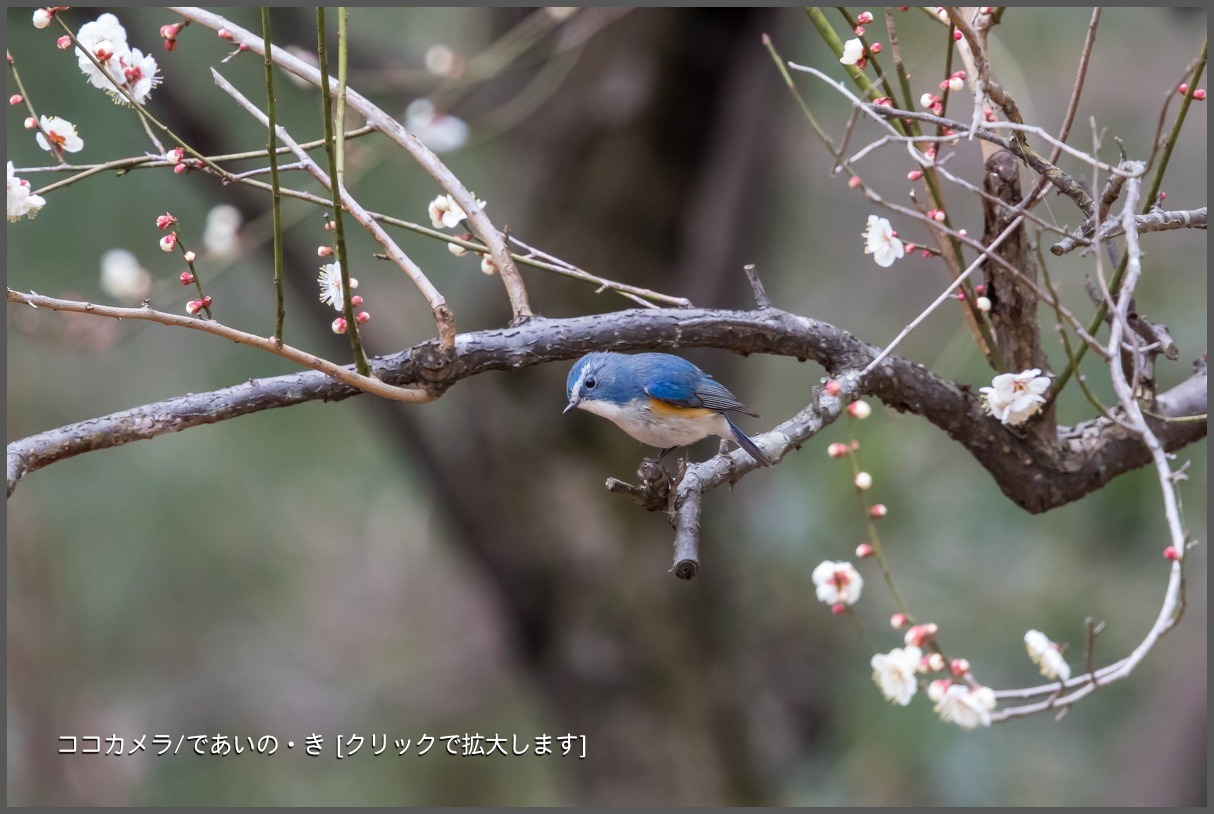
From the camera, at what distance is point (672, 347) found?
6.43 ft

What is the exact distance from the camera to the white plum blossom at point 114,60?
74.3 inches

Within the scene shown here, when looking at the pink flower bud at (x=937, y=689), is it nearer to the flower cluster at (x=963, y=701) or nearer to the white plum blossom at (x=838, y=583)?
the flower cluster at (x=963, y=701)

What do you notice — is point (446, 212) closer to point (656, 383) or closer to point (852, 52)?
point (656, 383)

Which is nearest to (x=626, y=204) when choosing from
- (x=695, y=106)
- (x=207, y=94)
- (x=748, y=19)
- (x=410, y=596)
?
(x=695, y=106)

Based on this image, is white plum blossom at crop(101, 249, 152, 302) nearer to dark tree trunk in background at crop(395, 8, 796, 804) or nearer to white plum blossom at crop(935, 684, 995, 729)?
dark tree trunk in background at crop(395, 8, 796, 804)

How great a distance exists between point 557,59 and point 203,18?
10.9 ft

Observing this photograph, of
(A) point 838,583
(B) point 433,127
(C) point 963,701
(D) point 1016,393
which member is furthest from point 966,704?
(B) point 433,127

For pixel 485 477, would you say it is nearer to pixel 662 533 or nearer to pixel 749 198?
pixel 662 533

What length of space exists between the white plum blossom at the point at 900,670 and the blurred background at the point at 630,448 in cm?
259

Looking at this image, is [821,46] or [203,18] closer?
[203,18]

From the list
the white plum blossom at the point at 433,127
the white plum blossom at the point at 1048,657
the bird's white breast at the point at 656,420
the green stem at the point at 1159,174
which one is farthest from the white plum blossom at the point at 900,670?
the white plum blossom at the point at 433,127

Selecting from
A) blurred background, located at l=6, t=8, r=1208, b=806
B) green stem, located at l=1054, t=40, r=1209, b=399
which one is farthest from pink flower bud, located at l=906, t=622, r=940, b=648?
blurred background, located at l=6, t=8, r=1208, b=806

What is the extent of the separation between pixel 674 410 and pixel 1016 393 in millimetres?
796

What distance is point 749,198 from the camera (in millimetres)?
5305
